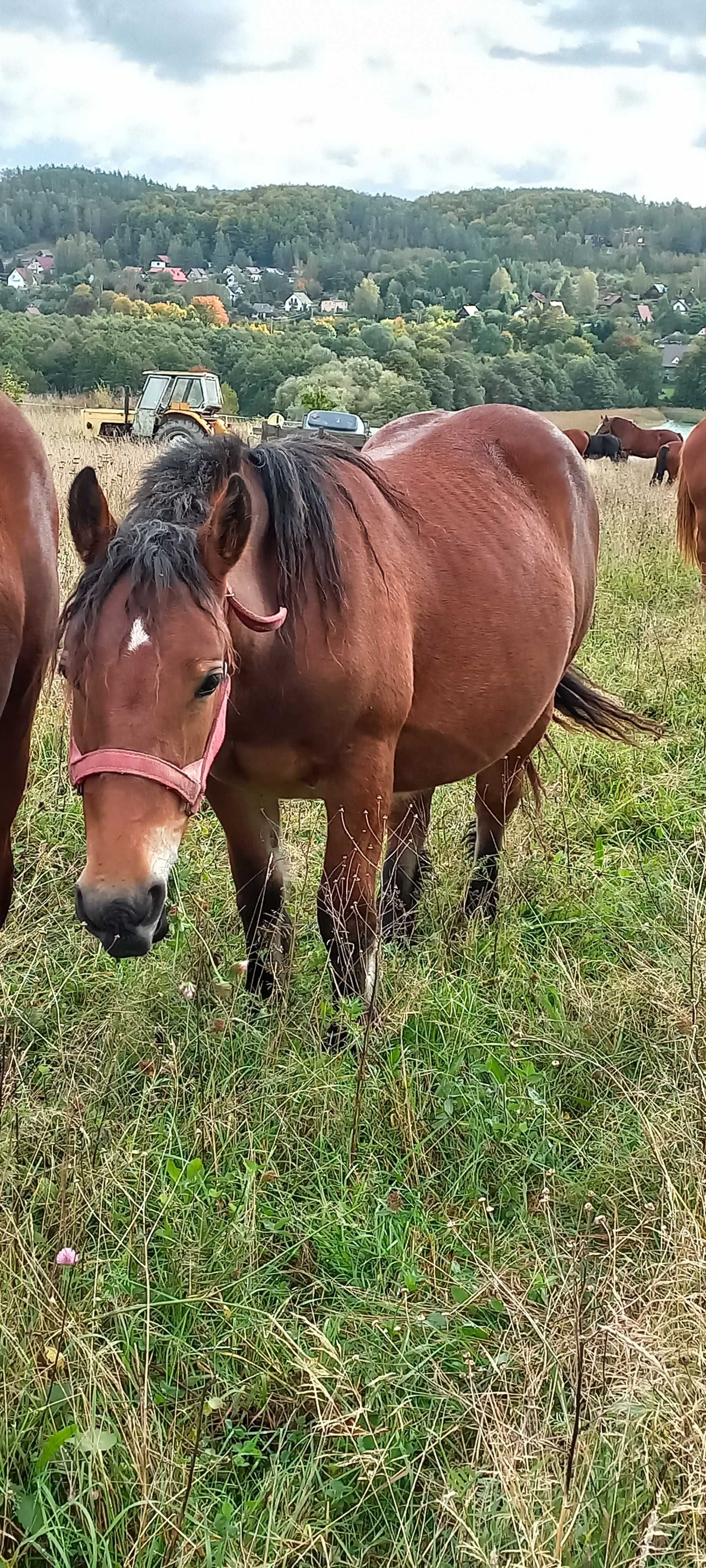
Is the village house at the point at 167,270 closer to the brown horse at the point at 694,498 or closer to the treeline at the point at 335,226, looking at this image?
the treeline at the point at 335,226

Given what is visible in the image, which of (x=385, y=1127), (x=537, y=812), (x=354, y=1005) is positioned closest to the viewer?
(x=385, y=1127)

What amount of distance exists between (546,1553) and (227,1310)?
750 mm

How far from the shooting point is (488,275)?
71.9 m

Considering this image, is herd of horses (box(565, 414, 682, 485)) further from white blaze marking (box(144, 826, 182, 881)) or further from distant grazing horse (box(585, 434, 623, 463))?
white blaze marking (box(144, 826, 182, 881))

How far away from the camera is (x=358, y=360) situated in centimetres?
3556

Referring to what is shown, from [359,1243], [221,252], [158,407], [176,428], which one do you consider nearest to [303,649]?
[359,1243]

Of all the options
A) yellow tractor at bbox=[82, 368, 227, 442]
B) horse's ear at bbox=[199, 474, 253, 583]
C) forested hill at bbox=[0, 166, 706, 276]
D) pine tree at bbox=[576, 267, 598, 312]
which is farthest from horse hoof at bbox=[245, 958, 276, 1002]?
forested hill at bbox=[0, 166, 706, 276]

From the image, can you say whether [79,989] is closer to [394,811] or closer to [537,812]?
[394,811]

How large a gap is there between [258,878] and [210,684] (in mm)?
1115

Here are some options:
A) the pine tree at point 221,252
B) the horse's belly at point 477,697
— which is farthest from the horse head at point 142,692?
the pine tree at point 221,252

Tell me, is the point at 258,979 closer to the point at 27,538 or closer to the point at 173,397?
the point at 27,538

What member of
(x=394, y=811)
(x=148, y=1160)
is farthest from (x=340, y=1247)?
(x=394, y=811)

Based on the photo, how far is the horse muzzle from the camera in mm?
1809

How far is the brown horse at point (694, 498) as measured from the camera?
766cm
